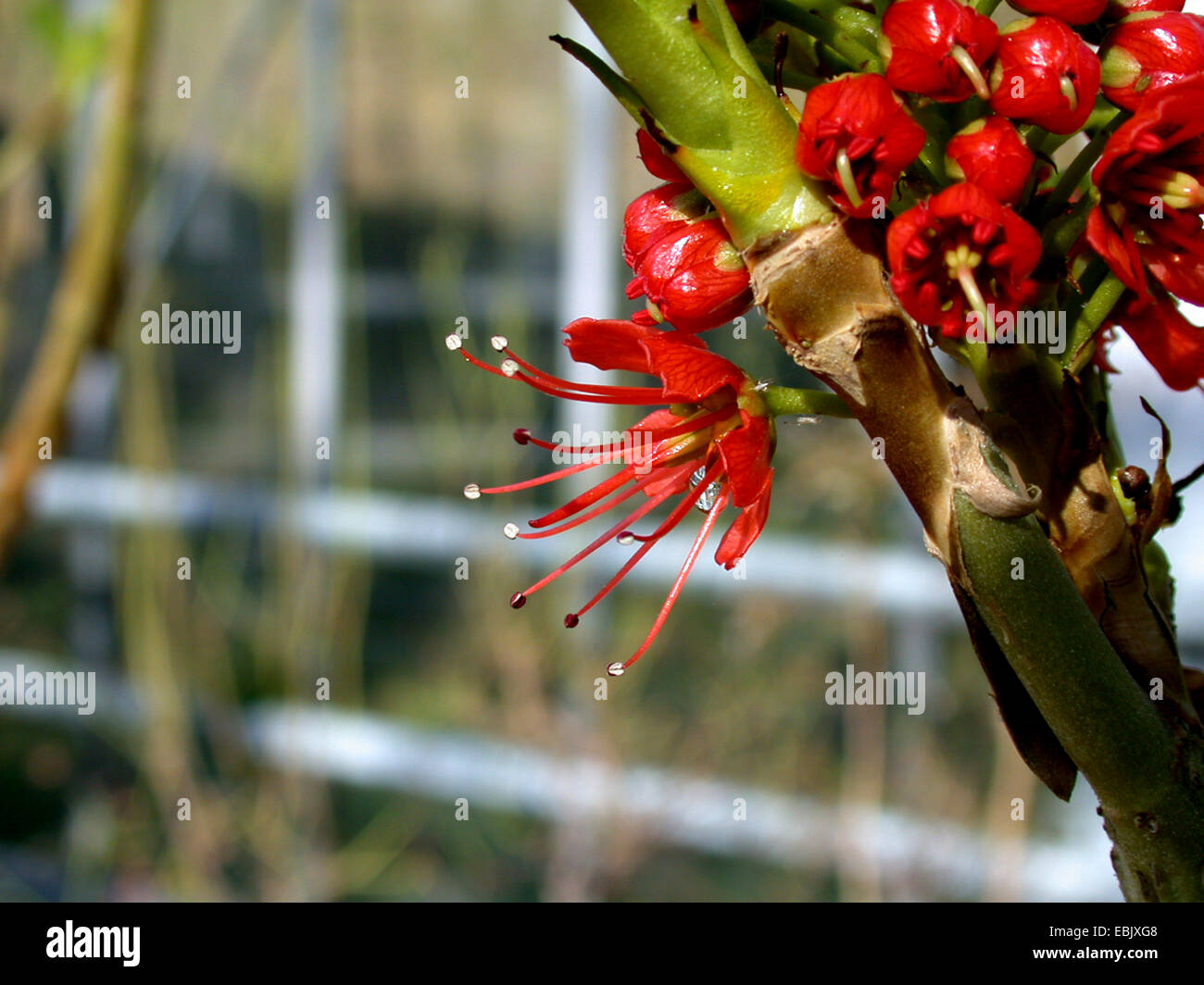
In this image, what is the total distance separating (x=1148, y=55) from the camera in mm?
416

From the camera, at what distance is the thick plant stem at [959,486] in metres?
0.39

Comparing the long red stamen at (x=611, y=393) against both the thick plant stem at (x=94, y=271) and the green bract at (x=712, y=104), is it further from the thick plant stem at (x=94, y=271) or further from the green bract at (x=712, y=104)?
the thick plant stem at (x=94, y=271)

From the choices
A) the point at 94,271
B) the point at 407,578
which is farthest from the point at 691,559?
the point at 407,578

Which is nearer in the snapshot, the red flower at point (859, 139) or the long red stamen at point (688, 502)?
the red flower at point (859, 139)

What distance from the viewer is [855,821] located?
250cm

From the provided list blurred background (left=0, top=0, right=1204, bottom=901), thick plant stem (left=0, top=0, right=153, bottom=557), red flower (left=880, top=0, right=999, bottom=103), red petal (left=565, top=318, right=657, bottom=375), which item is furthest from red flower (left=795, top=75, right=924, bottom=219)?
blurred background (left=0, top=0, right=1204, bottom=901)

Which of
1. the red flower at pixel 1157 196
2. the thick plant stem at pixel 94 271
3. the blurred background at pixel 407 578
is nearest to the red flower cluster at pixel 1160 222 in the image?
the red flower at pixel 1157 196

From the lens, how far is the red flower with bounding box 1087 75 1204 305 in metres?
0.39

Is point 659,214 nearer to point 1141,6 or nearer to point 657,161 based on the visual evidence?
point 657,161

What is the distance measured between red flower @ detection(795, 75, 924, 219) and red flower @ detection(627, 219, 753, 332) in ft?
0.15

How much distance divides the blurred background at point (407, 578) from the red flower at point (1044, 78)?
186 centimetres

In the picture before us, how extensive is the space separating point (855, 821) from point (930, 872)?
0.66 ft
